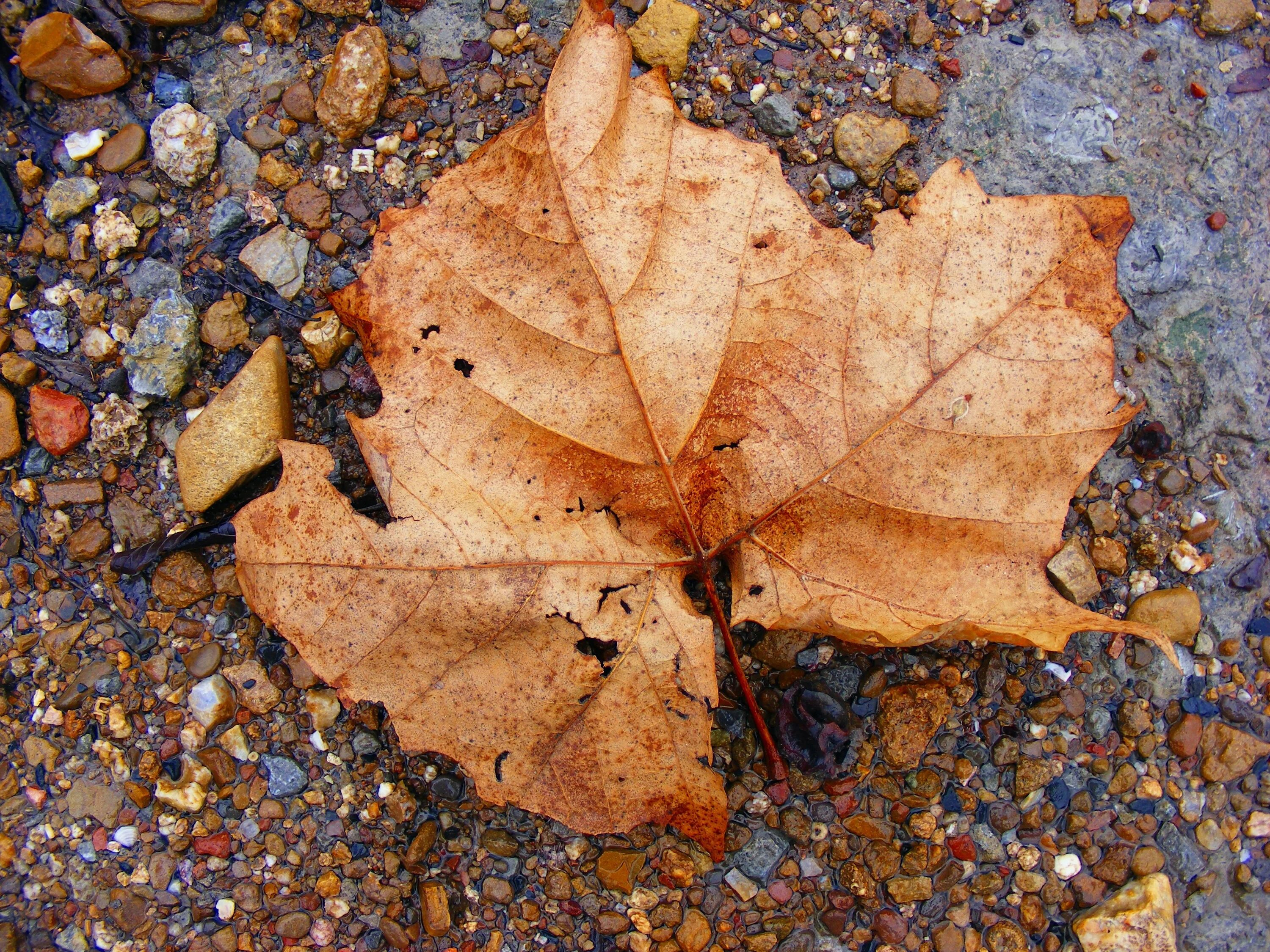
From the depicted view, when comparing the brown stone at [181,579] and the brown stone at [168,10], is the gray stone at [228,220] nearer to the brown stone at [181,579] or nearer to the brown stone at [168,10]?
the brown stone at [168,10]

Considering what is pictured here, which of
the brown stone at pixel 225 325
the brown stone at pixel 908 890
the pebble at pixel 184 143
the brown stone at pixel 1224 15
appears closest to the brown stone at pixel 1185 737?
the brown stone at pixel 908 890

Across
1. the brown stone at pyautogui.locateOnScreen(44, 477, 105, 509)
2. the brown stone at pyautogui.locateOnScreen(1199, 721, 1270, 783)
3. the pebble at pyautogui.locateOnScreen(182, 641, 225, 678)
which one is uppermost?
the brown stone at pyautogui.locateOnScreen(44, 477, 105, 509)

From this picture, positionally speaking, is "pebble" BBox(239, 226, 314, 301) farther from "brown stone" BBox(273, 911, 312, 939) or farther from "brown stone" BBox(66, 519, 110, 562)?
"brown stone" BBox(273, 911, 312, 939)

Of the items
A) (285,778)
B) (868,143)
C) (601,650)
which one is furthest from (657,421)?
(285,778)

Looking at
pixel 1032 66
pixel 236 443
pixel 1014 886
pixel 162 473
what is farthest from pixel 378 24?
pixel 1014 886

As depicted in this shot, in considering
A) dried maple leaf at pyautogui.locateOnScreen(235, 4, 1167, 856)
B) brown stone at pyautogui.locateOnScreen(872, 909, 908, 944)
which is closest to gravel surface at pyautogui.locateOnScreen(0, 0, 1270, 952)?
brown stone at pyautogui.locateOnScreen(872, 909, 908, 944)

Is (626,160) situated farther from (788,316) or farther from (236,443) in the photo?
(236,443)
